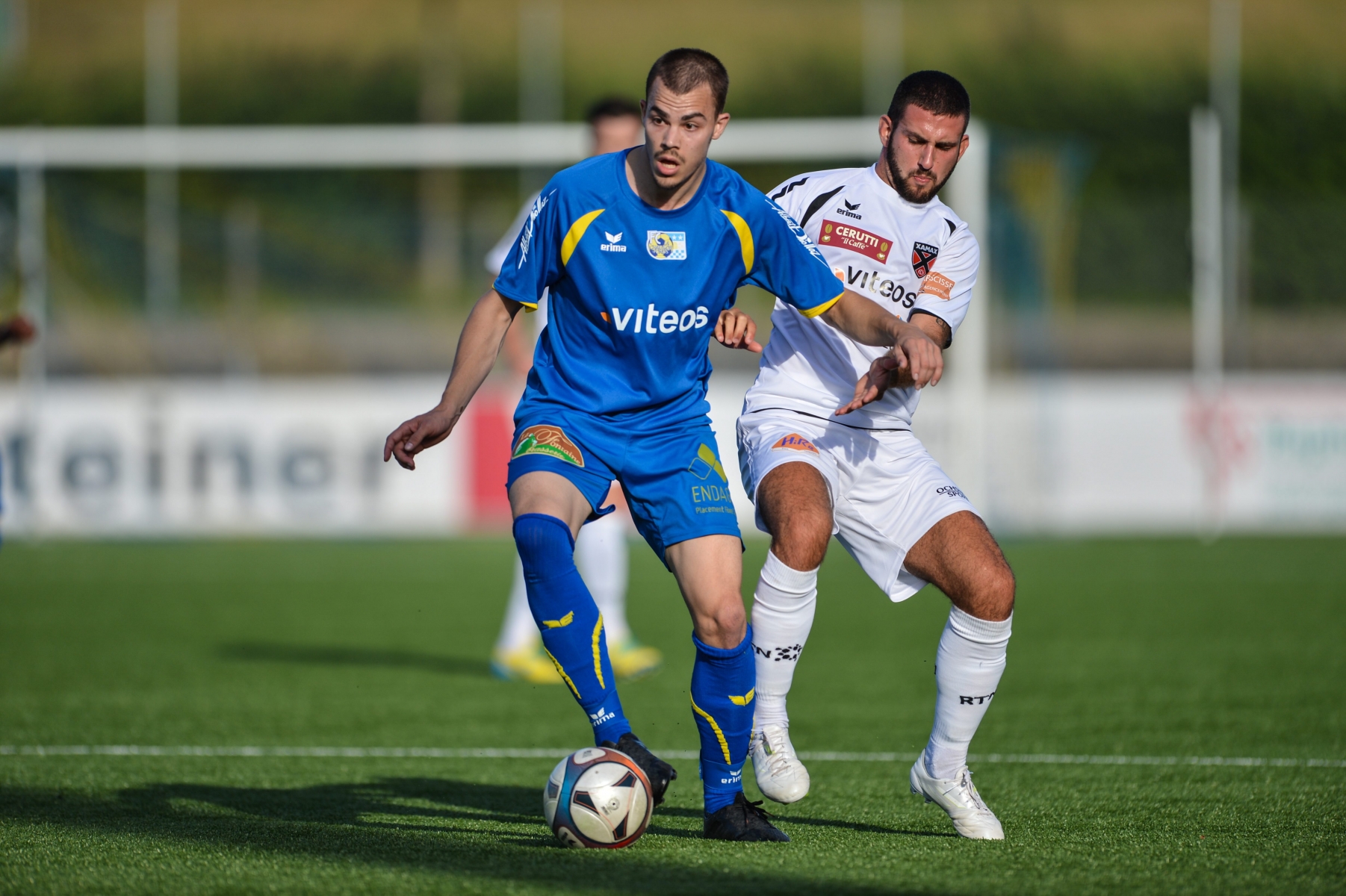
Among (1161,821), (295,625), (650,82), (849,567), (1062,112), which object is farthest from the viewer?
(1062,112)

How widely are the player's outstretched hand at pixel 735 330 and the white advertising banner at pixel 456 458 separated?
1015cm

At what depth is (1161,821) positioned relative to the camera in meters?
4.58

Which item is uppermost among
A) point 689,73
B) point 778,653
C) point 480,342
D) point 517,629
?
point 689,73

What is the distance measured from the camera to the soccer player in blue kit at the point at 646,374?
4.21 metres

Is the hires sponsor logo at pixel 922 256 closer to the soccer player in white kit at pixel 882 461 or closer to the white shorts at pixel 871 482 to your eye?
the soccer player in white kit at pixel 882 461

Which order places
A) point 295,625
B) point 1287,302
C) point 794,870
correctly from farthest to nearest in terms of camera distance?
point 1287,302 < point 295,625 < point 794,870

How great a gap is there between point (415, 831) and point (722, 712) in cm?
94

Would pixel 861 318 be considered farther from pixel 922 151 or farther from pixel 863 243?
pixel 922 151

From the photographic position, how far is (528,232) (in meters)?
4.32

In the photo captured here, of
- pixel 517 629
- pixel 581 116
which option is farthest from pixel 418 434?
pixel 581 116

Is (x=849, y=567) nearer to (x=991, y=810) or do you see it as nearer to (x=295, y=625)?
(x=295, y=625)

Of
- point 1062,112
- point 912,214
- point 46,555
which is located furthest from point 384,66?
point 912,214

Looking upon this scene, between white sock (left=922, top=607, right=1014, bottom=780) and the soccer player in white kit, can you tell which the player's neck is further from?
white sock (left=922, top=607, right=1014, bottom=780)

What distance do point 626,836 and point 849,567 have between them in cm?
1041
